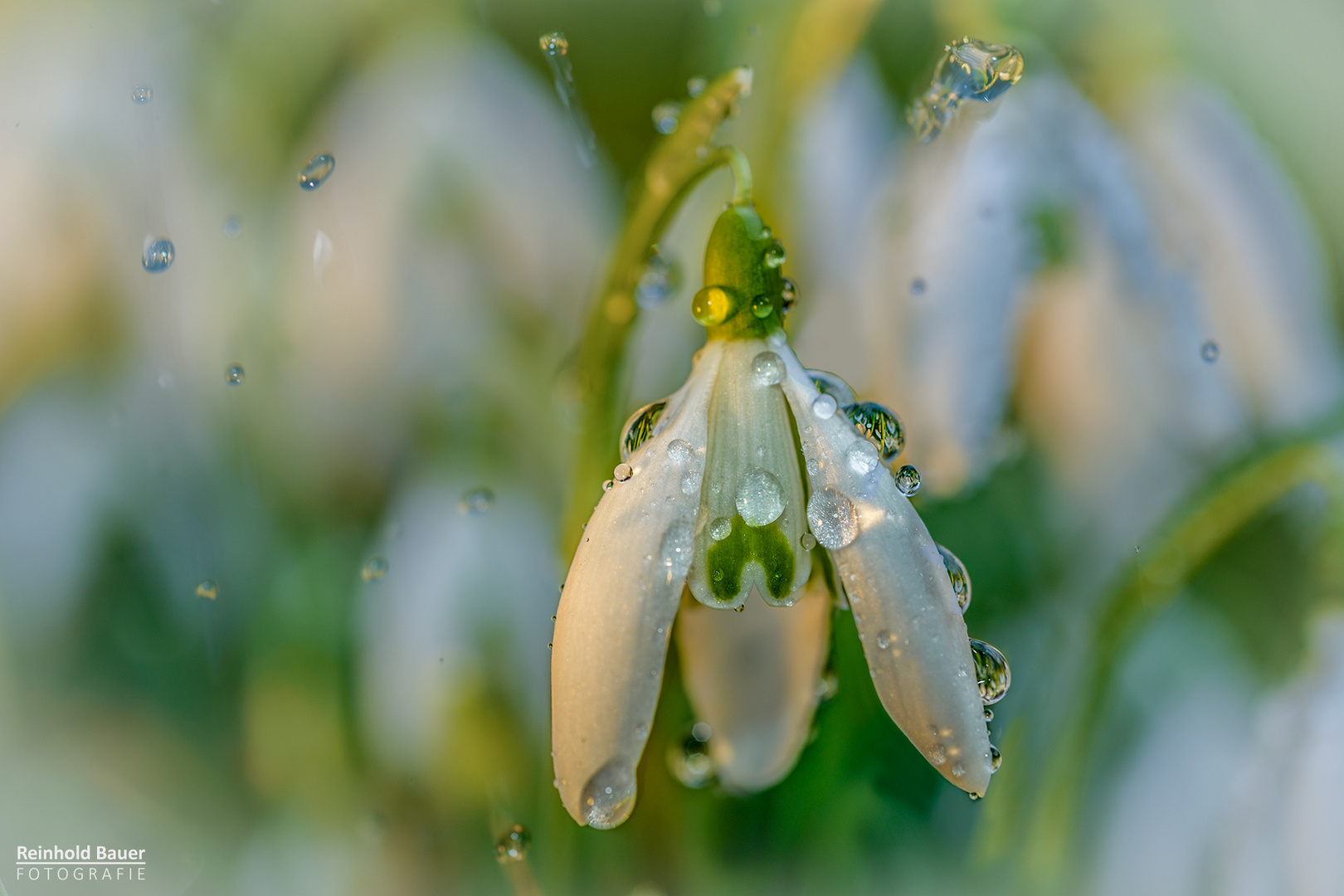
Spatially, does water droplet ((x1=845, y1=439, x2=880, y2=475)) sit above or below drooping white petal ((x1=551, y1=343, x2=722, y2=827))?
above

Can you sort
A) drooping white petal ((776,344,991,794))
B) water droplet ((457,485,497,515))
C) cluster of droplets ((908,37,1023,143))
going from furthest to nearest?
1. water droplet ((457,485,497,515))
2. cluster of droplets ((908,37,1023,143))
3. drooping white petal ((776,344,991,794))

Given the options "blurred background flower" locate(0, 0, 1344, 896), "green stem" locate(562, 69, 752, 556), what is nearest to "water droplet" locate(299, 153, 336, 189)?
"blurred background flower" locate(0, 0, 1344, 896)

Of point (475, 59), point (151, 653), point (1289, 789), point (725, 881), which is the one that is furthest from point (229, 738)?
point (1289, 789)

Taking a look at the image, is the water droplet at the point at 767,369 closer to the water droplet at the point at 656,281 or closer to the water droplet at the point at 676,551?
the water droplet at the point at 676,551

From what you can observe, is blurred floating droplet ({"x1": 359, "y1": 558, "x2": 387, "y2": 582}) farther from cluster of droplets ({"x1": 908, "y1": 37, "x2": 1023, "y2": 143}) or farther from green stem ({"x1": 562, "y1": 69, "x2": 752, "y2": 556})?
cluster of droplets ({"x1": 908, "y1": 37, "x2": 1023, "y2": 143})

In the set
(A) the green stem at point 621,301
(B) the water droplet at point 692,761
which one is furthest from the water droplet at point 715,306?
(B) the water droplet at point 692,761

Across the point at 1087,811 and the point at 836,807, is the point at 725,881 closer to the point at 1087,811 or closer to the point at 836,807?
the point at 836,807
